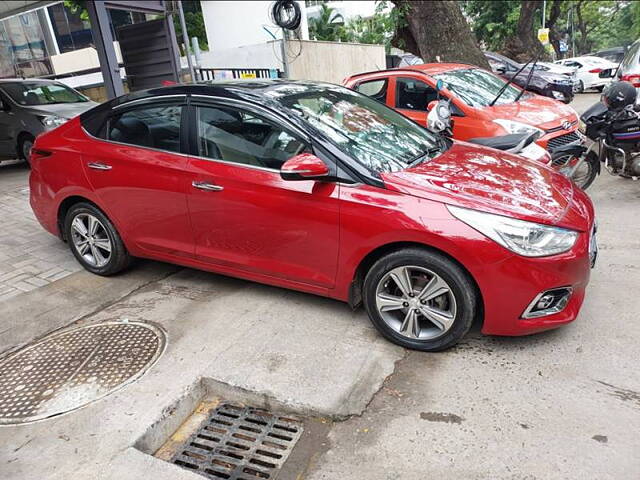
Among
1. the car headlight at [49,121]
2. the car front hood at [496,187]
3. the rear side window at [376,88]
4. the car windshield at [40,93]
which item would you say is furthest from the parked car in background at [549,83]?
the car front hood at [496,187]

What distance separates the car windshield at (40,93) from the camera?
9.06 metres

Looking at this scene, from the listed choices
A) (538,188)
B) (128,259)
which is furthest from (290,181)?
(128,259)

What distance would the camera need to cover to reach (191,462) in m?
2.48

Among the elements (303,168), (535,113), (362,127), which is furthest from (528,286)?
(535,113)

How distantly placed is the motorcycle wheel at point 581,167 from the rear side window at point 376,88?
8.44ft

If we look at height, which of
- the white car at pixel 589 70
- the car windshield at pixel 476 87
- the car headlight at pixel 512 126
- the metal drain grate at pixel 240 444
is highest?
the car windshield at pixel 476 87

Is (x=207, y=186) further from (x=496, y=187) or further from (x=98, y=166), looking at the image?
(x=496, y=187)

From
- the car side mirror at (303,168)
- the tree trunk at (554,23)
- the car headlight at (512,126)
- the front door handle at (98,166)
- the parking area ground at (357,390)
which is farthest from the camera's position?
the tree trunk at (554,23)

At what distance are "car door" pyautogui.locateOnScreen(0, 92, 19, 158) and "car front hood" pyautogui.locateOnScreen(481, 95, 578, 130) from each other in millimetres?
7890

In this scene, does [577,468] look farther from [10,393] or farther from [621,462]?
[10,393]

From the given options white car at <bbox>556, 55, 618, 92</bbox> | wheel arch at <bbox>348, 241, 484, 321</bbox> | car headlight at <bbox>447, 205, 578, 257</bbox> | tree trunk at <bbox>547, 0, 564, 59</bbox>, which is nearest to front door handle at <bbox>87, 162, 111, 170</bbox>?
wheel arch at <bbox>348, 241, 484, 321</bbox>

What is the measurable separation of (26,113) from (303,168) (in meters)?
7.75

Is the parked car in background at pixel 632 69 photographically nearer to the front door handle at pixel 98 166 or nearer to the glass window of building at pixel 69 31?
the front door handle at pixel 98 166

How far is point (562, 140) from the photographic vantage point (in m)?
6.09
